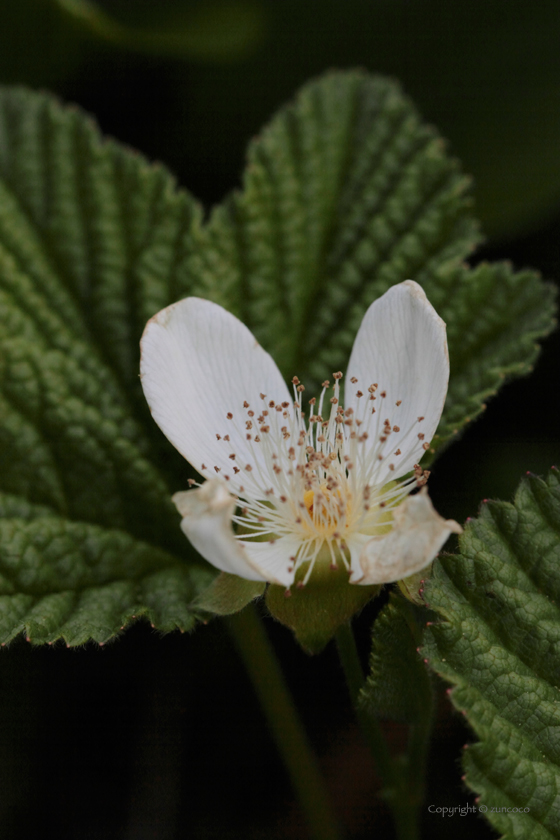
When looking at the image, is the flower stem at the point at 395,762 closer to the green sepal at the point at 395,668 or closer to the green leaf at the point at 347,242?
the green sepal at the point at 395,668

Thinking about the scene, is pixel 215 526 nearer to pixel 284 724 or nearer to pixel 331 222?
pixel 284 724

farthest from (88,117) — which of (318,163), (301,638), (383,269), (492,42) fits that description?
(301,638)

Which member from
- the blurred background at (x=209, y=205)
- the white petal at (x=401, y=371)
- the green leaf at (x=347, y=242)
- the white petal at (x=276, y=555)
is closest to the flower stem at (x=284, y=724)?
the blurred background at (x=209, y=205)

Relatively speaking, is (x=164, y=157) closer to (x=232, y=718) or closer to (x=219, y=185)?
(x=219, y=185)

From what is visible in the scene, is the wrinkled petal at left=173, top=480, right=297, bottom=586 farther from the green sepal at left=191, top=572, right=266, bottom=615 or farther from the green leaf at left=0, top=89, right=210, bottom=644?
the green leaf at left=0, top=89, right=210, bottom=644

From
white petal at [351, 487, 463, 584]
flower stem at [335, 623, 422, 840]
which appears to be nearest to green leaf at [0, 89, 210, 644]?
flower stem at [335, 623, 422, 840]

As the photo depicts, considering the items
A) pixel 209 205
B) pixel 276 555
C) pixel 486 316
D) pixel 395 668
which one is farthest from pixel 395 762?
pixel 209 205
